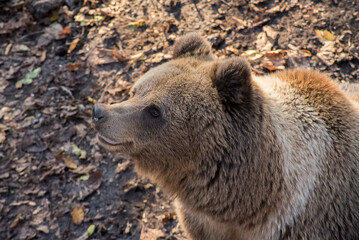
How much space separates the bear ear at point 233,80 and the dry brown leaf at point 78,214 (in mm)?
2974

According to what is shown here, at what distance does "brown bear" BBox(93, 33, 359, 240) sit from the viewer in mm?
2893

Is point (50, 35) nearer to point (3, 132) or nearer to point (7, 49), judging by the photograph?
point (7, 49)

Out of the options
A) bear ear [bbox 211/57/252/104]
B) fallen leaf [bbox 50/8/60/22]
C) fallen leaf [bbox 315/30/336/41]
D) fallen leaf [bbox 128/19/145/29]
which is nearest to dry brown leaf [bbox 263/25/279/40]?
fallen leaf [bbox 315/30/336/41]

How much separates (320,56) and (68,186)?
4.50m

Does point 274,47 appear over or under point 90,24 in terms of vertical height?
over

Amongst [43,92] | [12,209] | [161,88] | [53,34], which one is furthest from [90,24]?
[161,88]

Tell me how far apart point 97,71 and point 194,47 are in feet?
10.0

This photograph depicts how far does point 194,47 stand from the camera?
11.5 ft

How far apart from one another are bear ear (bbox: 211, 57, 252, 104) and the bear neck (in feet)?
0.34

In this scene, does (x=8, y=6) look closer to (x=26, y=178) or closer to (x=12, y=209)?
(x=26, y=178)

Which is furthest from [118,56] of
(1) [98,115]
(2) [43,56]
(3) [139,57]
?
(1) [98,115]

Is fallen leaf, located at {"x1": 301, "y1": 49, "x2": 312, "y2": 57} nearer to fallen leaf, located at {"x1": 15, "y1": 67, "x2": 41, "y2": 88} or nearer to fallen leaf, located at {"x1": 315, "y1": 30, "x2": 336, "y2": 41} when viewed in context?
fallen leaf, located at {"x1": 315, "y1": 30, "x2": 336, "y2": 41}

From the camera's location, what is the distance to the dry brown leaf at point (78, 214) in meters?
4.59

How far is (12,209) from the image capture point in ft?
15.8
